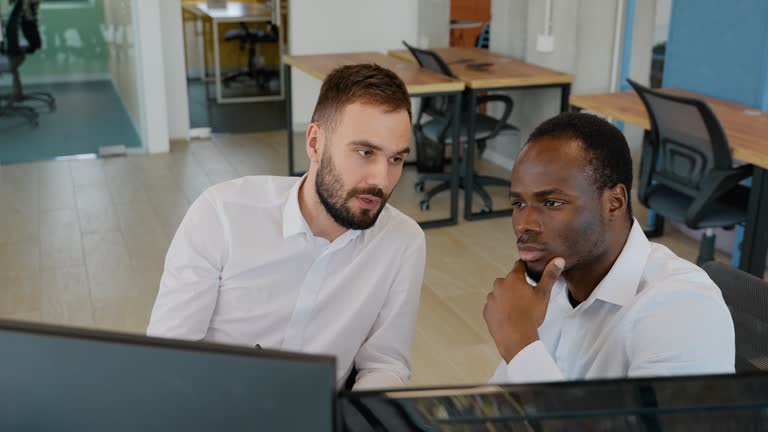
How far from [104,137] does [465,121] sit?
110 inches

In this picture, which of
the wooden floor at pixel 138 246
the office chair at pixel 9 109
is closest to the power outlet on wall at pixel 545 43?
the wooden floor at pixel 138 246

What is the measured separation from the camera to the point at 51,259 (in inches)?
162

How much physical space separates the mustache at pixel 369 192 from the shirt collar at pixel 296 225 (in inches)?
4.3

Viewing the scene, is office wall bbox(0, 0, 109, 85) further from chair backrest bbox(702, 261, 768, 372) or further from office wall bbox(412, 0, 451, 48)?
chair backrest bbox(702, 261, 768, 372)

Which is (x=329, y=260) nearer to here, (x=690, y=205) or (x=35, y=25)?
(x=690, y=205)

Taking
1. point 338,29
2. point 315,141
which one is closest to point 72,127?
point 338,29

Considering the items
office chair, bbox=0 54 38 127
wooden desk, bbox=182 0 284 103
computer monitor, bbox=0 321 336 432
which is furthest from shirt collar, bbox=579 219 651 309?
wooden desk, bbox=182 0 284 103

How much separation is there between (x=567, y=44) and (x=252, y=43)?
391 cm

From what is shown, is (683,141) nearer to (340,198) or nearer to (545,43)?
(545,43)

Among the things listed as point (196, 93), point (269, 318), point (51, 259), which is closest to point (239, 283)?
point (269, 318)

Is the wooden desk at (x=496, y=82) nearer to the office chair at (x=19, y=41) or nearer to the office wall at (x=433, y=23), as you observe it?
the office wall at (x=433, y=23)

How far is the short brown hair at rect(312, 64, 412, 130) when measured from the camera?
1.60 metres

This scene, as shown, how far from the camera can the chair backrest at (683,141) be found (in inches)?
125

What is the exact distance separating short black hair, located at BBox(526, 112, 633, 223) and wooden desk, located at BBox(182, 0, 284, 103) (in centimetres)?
591
